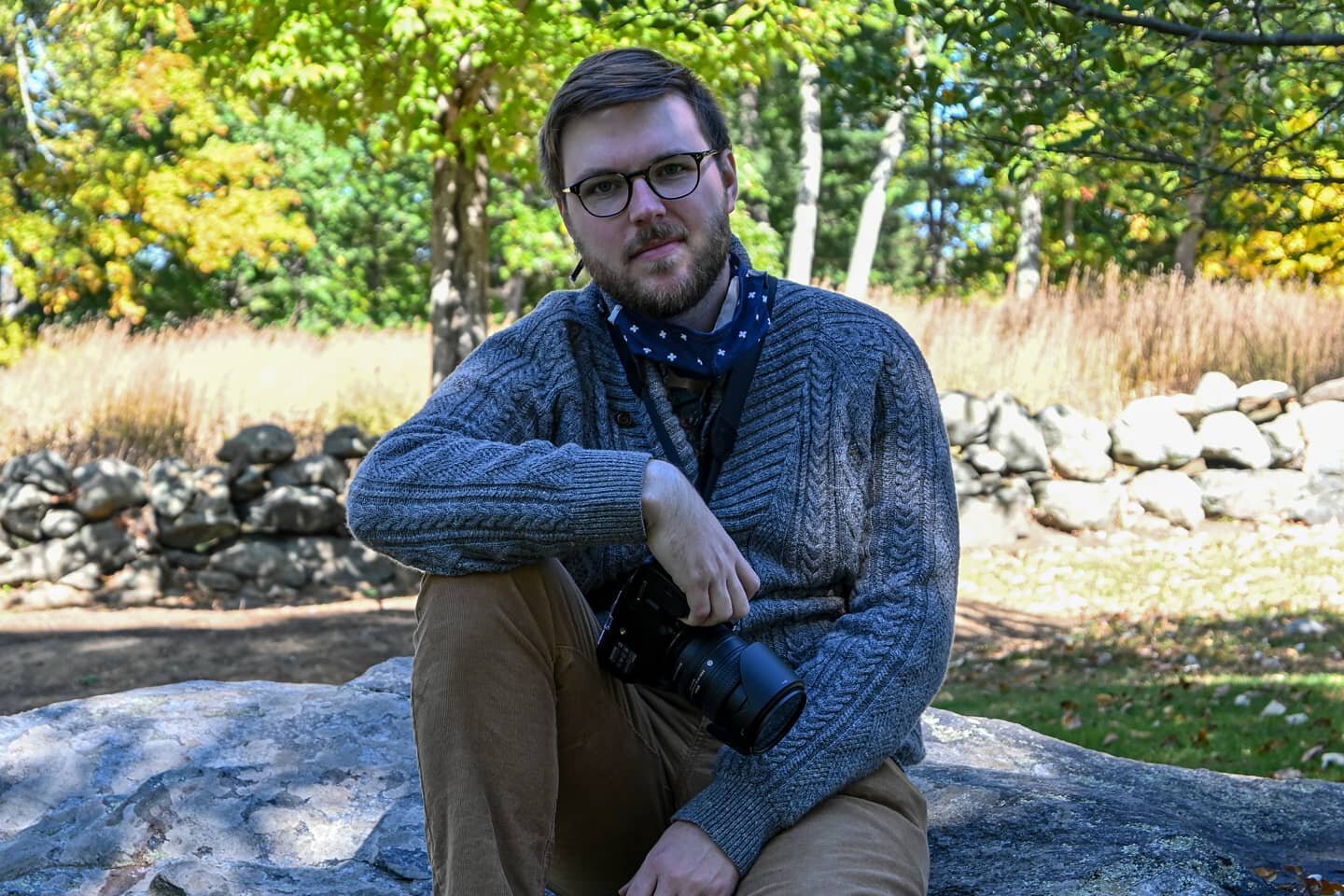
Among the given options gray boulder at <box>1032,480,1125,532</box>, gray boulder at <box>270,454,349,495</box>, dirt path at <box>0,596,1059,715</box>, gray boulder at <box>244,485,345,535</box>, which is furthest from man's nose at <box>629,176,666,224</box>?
gray boulder at <box>1032,480,1125,532</box>

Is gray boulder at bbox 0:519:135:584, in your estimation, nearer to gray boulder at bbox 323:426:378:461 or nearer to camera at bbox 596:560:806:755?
gray boulder at bbox 323:426:378:461

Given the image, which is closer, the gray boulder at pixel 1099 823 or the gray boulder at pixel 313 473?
the gray boulder at pixel 1099 823

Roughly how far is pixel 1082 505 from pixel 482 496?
8868mm

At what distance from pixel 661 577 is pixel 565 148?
81 centimetres

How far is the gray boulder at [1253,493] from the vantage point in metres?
10.0

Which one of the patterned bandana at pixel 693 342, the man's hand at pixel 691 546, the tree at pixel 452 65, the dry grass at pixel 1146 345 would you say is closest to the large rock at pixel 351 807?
the man's hand at pixel 691 546

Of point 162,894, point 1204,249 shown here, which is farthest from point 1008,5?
point 1204,249

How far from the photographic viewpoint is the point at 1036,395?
11.8 meters

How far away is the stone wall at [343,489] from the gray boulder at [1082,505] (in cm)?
1

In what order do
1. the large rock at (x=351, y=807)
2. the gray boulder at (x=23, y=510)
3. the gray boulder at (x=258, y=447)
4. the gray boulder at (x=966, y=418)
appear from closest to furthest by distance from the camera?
the large rock at (x=351, y=807) → the gray boulder at (x=23, y=510) → the gray boulder at (x=258, y=447) → the gray boulder at (x=966, y=418)

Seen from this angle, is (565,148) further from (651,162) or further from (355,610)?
(355,610)

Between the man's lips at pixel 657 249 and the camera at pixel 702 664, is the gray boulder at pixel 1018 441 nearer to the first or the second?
the man's lips at pixel 657 249

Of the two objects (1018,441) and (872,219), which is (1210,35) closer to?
(1018,441)

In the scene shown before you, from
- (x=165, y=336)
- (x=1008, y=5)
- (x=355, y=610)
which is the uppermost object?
(x=1008, y=5)
